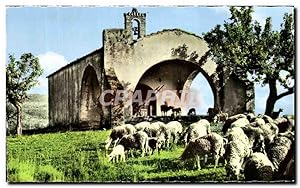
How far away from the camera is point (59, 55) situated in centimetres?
414

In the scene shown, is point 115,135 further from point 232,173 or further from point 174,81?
point 232,173

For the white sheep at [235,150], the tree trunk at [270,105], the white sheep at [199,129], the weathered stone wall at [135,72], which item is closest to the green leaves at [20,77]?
the weathered stone wall at [135,72]

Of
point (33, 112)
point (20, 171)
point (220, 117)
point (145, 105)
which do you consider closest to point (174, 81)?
point (145, 105)

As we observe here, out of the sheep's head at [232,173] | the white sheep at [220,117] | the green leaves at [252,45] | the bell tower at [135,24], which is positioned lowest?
the sheep's head at [232,173]

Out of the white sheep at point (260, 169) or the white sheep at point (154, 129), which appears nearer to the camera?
the white sheep at point (260, 169)

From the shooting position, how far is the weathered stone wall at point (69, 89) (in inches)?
164

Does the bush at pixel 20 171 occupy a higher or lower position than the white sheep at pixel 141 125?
lower

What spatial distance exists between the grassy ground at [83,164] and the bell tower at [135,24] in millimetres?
572

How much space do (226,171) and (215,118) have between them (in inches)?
11.7

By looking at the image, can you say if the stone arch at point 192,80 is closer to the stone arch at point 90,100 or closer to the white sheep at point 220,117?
the white sheep at point 220,117

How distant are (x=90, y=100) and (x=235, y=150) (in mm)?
841

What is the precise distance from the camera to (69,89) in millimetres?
4262

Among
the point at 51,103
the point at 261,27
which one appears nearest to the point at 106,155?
the point at 51,103

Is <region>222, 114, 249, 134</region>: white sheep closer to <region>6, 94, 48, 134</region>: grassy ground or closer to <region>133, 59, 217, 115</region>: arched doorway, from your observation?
<region>133, 59, 217, 115</region>: arched doorway
